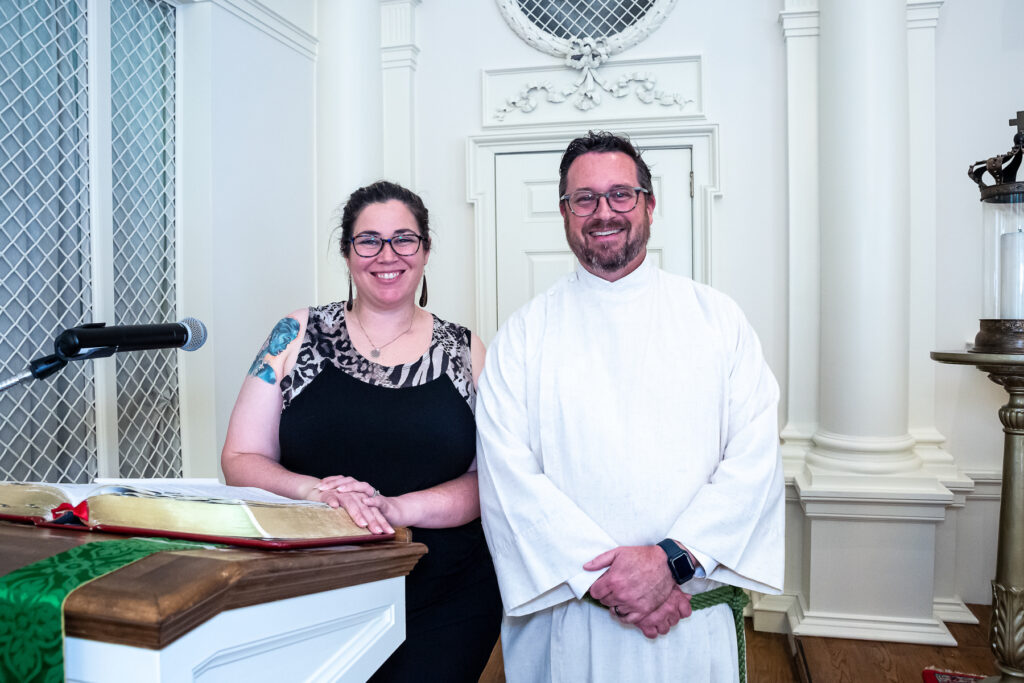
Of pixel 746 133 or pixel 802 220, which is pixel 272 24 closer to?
pixel 746 133

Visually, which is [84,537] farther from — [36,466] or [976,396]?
[976,396]

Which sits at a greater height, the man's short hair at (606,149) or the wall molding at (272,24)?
the wall molding at (272,24)

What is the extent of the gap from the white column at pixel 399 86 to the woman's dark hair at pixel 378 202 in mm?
2421

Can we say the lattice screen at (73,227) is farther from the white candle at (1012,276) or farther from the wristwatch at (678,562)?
the white candle at (1012,276)

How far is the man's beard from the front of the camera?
1921mm

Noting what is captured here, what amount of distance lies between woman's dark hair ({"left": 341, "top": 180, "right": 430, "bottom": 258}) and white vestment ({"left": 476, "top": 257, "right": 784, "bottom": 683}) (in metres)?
0.38

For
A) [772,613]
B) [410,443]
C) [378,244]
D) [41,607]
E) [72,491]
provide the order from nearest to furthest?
[41,607] < [72,491] < [410,443] < [378,244] < [772,613]

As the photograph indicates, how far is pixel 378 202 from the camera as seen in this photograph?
1928 millimetres

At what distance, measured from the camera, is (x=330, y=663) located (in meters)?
0.87

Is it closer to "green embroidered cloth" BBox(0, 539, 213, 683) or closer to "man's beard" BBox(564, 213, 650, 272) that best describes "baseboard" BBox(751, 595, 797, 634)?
"man's beard" BBox(564, 213, 650, 272)

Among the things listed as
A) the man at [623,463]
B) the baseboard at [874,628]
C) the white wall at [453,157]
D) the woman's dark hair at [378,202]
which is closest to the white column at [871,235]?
the white wall at [453,157]

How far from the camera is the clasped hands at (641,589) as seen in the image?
1.67 m

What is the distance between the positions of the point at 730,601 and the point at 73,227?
8.06 ft

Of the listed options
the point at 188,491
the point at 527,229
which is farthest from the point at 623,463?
the point at 527,229
